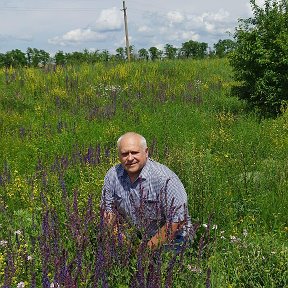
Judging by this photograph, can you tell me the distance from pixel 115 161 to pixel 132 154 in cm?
182

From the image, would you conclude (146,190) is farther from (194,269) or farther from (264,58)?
(264,58)

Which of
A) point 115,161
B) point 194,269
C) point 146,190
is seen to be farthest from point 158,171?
point 115,161

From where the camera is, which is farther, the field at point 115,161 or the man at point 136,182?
the man at point 136,182

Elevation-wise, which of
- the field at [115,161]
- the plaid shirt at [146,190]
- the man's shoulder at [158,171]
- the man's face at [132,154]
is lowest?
the field at [115,161]

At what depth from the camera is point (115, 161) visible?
5863 millimetres

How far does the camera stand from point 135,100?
481 inches

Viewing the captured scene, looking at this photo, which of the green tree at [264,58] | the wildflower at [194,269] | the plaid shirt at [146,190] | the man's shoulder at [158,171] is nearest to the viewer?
the wildflower at [194,269]

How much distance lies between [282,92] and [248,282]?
7.83 m

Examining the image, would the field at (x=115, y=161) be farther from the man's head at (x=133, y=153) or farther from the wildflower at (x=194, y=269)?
the man's head at (x=133, y=153)

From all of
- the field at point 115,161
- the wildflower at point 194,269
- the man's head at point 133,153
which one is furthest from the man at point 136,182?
the wildflower at point 194,269

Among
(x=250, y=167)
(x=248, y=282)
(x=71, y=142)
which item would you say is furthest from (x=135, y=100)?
(x=248, y=282)

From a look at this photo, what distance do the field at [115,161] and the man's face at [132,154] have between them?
542mm

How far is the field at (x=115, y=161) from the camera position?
9.64ft

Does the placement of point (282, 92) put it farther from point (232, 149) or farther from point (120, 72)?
point (120, 72)
